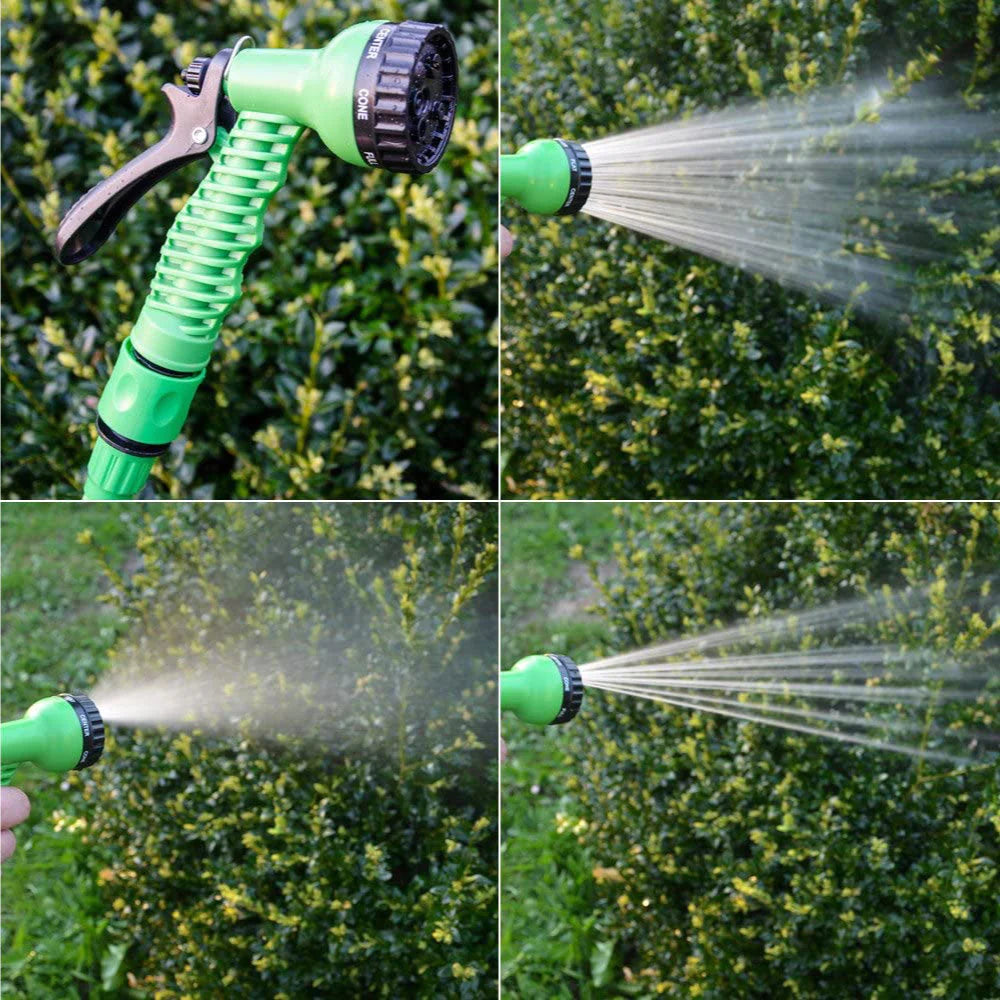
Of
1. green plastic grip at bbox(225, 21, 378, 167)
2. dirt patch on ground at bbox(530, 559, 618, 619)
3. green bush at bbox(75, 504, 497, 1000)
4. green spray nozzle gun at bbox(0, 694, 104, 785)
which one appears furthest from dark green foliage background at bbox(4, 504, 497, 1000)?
dirt patch on ground at bbox(530, 559, 618, 619)

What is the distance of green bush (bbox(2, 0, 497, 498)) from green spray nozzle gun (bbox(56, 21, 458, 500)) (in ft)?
3.19

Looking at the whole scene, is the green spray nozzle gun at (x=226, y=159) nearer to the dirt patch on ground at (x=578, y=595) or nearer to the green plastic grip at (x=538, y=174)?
the green plastic grip at (x=538, y=174)

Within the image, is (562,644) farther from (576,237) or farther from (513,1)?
(513,1)

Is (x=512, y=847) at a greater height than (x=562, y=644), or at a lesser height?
lesser

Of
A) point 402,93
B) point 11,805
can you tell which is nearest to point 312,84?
point 402,93

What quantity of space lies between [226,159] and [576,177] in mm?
570

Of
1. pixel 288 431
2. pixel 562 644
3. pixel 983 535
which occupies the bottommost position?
pixel 562 644

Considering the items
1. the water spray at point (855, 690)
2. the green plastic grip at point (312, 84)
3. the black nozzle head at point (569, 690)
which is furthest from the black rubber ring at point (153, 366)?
the water spray at point (855, 690)

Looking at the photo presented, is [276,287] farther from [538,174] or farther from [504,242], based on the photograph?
[538,174]

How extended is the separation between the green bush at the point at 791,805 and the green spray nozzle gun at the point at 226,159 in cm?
124

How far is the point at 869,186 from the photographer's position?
2283 mm

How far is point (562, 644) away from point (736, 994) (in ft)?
3.11

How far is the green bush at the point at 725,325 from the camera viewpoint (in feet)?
7.43

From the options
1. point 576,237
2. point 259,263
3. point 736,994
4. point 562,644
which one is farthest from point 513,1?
point 736,994
